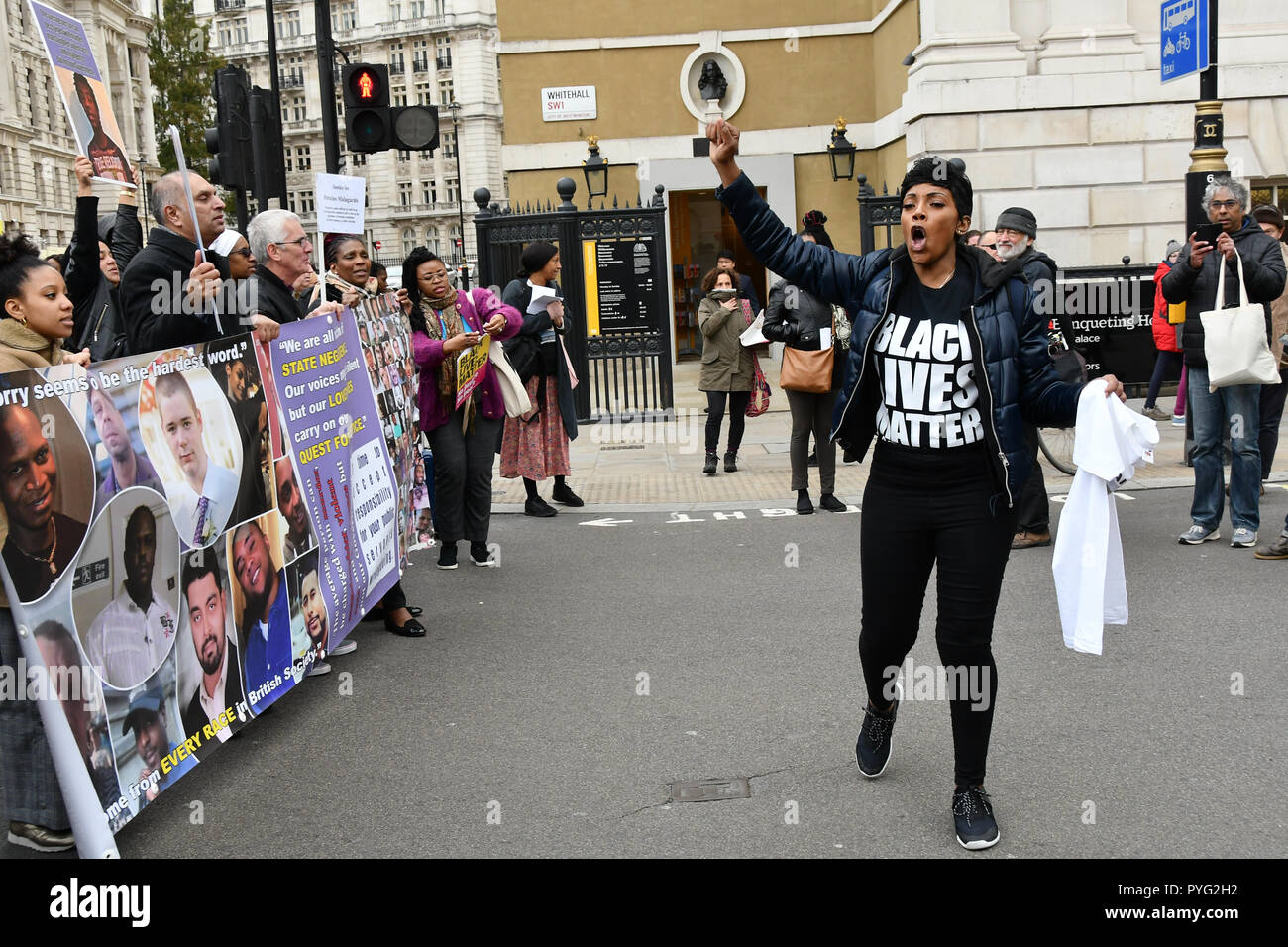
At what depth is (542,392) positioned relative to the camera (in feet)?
33.1

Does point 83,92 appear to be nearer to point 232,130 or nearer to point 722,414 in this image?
point 232,130

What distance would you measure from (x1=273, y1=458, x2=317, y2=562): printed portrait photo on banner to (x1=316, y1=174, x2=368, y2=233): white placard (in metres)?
1.31

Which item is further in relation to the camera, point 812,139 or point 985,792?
point 812,139

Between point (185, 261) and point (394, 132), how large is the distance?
20.6 feet

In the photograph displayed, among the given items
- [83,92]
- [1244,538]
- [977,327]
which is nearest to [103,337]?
[83,92]

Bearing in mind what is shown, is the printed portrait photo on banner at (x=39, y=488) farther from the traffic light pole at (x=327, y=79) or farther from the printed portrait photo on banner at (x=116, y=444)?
the traffic light pole at (x=327, y=79)

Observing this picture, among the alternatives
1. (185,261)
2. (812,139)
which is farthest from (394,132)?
(812,139)

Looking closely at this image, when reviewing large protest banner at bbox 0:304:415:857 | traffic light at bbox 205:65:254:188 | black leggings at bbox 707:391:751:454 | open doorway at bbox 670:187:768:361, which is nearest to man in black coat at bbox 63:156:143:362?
large protest banner at bbox 0:304:415:857

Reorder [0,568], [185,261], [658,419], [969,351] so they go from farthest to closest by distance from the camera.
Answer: [658,419] → [185,261] → [969,351] → [0,568]

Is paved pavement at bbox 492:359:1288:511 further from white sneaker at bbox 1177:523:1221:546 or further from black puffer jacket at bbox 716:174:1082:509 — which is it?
black puffer jacket at bbox 716:174:1082:509

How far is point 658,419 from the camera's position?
15.2 m

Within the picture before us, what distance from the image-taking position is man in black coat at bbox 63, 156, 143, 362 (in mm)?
5602

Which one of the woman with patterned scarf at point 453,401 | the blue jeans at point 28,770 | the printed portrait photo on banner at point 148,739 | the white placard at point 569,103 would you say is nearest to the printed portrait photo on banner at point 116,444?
the printed portrait photo on banner at point 148,739

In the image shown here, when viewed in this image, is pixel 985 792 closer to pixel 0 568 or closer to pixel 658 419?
pixel 0 568
